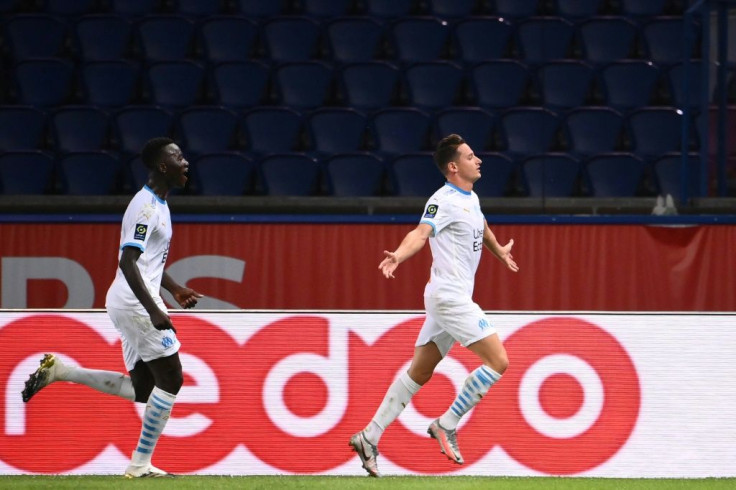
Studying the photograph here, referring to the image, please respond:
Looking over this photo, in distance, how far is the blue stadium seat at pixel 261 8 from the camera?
38.7 ft

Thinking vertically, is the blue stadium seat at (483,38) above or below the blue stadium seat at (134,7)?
below

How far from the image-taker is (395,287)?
8.95m

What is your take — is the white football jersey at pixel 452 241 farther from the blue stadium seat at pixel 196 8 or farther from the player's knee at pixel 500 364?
the blue stadium seat at pixel 196 8

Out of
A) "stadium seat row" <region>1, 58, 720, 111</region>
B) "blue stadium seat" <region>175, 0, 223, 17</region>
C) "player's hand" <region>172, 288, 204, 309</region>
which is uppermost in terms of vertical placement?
"blue stadium seat" <region>175, 0, 223, 17</region>

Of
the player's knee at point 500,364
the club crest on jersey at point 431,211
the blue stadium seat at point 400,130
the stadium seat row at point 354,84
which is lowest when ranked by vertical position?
the player's knee at point 500,364

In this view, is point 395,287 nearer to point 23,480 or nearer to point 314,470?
point 314,470

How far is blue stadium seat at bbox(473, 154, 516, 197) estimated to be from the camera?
32.4 feet

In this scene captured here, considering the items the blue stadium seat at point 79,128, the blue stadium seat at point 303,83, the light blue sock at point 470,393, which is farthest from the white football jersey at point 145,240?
the blue stadium seat at point 303,83

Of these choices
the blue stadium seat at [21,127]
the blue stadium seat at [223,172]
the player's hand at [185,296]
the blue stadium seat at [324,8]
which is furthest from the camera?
the blue stadium seat at [324,8]

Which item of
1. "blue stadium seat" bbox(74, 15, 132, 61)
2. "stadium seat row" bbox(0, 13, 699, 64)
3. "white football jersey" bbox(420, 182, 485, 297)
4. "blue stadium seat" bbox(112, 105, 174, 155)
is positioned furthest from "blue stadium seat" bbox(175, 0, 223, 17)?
"white football jersey" bbox(420, 182, 485, 297)

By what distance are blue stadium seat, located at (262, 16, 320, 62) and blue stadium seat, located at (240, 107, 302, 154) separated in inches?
36.8

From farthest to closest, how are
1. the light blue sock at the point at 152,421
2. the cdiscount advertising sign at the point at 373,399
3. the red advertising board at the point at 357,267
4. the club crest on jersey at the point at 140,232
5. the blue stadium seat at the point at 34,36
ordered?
the blue stadium seat at the point at 34,36 < the red advertising board at the point at 357,267 < the cdiscount advertising sign at the point at 373,399 < the light blue sock at the point at 152,421 < the club crest on jersey at the point at 140,232

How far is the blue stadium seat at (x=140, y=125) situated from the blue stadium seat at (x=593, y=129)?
10.8ft

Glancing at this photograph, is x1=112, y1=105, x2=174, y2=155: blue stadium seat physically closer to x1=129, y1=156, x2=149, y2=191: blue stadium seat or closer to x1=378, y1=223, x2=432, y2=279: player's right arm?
x1=129, y1=156, x2=149, y2=191: blue stadium seat
